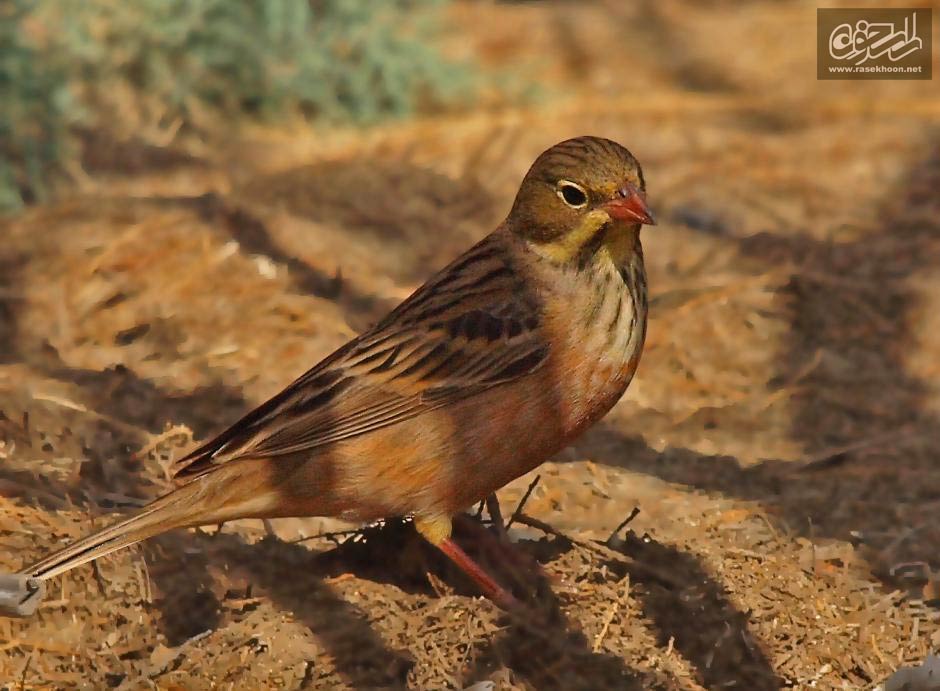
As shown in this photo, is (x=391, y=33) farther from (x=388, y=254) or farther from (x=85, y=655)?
(x=85, y=655)

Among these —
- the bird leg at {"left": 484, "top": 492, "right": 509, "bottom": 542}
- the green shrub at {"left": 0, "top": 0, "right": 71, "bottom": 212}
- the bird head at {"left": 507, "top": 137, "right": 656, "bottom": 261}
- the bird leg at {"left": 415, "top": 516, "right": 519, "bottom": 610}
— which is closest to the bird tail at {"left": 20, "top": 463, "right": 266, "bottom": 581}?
the bird leg at {"left": 415, "top": 516, "right": 519, "bottom": 610}

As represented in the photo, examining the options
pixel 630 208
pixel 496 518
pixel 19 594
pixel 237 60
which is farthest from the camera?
pixel 237 60

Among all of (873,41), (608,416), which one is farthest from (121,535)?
(873,41)

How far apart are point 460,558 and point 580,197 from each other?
1338 millimetres

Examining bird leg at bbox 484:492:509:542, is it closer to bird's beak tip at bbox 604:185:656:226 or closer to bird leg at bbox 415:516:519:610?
bird leg at bbox 415:516:519:610

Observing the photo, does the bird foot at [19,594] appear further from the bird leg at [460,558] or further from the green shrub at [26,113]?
the green shrub at [26,113]

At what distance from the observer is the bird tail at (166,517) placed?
4961mm

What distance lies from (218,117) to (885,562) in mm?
6391

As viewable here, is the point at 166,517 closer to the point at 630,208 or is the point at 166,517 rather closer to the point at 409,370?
the point at 409,370

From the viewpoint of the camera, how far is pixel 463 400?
17.7ft

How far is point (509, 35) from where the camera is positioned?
39.9ft

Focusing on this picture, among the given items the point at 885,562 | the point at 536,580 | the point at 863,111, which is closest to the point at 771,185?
the point at 863,111

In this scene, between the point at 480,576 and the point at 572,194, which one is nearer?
the point at 480,576

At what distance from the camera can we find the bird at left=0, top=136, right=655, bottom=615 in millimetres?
5273
